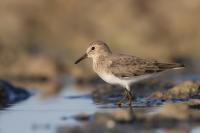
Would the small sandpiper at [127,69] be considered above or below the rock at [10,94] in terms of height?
below

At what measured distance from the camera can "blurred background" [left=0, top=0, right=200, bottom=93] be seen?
89.9 feet

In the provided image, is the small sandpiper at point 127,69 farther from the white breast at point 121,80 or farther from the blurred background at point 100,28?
the blurred background at point 100,28

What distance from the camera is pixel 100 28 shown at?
1211 inches

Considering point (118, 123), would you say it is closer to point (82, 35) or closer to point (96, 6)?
point (82, 35)

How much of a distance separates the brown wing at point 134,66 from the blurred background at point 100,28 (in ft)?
32.8

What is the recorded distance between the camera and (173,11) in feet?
104

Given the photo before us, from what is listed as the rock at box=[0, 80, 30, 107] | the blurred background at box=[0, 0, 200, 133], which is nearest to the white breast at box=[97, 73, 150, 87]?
the blurred background at box=[0, 0, 200, 133]

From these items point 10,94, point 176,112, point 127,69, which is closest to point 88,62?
point 10,94

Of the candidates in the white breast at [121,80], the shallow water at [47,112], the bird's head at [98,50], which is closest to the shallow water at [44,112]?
the shallow water at [47,112]

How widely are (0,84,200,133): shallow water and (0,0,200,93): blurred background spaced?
8723 millimetres

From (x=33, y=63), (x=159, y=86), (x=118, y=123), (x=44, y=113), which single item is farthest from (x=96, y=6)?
(x=118, y=123)

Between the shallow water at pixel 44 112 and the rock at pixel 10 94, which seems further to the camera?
the rock at pixel 10 94

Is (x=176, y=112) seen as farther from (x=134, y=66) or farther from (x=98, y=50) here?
(x=98, y=50)

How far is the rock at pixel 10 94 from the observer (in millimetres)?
16812
